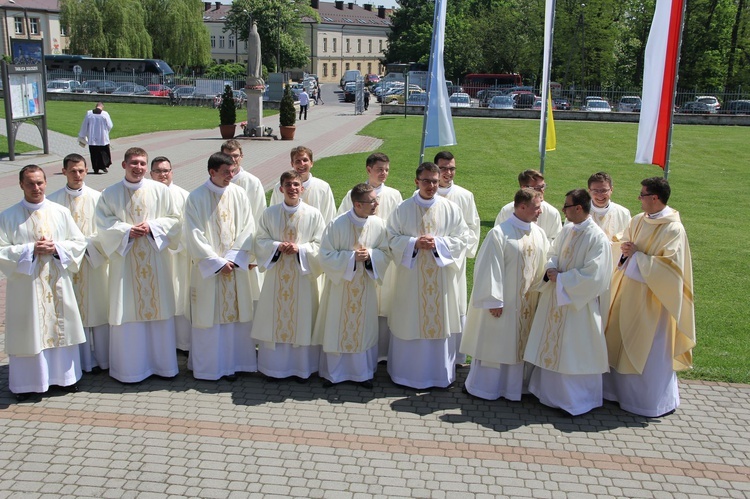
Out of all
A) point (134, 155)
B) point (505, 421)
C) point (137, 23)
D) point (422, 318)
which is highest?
point (137, 23)

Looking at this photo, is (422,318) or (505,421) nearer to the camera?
(505,421)

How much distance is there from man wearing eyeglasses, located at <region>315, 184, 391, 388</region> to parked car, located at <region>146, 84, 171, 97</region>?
45.4 meters

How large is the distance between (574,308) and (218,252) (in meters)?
3.34

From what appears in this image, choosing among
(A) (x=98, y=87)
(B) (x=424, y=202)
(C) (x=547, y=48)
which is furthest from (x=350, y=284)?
(A) (x=98, y=87)

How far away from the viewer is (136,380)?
23.3ft

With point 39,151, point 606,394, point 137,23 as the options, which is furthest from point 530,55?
point 606,394

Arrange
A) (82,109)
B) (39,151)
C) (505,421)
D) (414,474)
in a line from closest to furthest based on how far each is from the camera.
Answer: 1. (414,474)
2. (505,421)
3. (39,151)
4. (82,109)

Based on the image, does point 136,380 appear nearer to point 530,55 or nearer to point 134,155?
point 134,155

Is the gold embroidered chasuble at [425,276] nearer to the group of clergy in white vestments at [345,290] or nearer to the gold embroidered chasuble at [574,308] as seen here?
the group of clergy in white vestments at [345,290]

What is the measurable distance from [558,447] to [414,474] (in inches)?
50.2

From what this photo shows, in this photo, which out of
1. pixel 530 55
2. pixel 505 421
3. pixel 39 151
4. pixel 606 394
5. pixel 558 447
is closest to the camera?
pixel 558 447

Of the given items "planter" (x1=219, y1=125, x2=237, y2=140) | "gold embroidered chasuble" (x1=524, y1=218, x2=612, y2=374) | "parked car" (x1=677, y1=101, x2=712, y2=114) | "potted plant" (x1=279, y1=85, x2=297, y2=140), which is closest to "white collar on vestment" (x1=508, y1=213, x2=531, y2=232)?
"gold embroidered chasuble" (x1=524, y1=218, x2=612, y2=374)

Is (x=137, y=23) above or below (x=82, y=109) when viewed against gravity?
above

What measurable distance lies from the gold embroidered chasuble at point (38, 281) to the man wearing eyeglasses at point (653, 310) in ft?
A: 16.1
